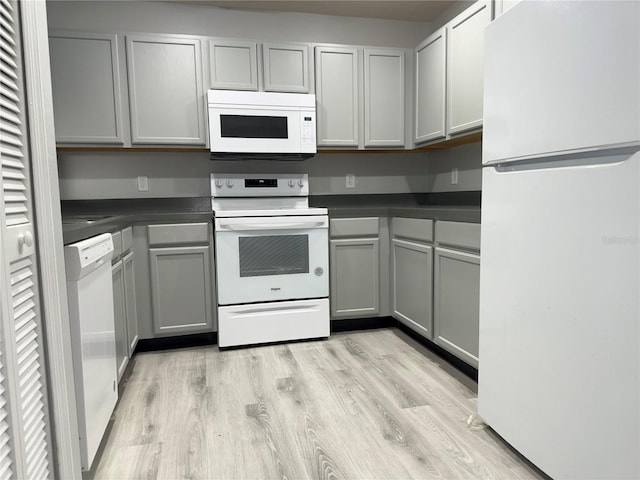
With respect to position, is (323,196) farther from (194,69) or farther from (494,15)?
(494,15)

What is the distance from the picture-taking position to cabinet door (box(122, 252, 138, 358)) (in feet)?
7.35

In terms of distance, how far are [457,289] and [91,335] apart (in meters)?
A: 1.63

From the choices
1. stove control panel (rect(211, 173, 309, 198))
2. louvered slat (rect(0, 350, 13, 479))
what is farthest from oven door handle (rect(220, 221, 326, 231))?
louvered slat (rect(0, 350, 13, 479))

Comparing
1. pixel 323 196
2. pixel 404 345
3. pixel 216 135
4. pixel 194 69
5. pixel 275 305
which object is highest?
pixel 194 69

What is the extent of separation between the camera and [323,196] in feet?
10.7

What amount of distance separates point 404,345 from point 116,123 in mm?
2246

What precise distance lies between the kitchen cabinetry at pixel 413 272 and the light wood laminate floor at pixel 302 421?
261mm

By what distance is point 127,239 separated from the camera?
2.31 m

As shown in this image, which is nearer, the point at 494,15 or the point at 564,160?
the point at 564,160

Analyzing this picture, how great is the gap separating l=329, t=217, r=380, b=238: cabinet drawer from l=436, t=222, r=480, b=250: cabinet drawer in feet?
2.07

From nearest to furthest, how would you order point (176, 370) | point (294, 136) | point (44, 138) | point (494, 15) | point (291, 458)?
1. point (44, 138)
2. point (291, 458)
3. point (494, 15)
4. point (176, 370)
5. point (294, 136)

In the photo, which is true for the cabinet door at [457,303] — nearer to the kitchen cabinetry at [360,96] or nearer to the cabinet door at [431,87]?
the cabinet door at [431,87]

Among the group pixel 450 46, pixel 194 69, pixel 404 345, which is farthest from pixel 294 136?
pixel 404 345

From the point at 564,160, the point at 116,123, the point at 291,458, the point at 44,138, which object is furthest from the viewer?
the point at 116,123
